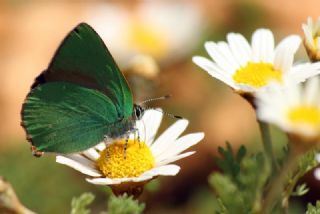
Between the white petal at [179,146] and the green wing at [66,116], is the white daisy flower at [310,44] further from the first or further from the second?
the green wing at [66,116]

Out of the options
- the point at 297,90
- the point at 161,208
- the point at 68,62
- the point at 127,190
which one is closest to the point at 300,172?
the point at 297,90

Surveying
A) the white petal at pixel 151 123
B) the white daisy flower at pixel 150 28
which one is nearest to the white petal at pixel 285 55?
the white petal at pixel 151 123

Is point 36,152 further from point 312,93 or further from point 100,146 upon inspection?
point 312,93

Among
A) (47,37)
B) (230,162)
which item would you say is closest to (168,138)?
(230,162)

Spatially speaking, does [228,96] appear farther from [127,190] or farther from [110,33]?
[127,190]

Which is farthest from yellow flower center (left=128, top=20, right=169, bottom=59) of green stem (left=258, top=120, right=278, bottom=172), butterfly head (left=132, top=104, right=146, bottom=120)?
green stem (left=258, top=120, right=278, bottom=172)

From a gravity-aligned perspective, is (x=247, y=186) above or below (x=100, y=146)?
above

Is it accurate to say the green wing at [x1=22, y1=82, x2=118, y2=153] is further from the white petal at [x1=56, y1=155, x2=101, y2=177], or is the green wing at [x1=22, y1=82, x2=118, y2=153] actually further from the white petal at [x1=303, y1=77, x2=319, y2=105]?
the white petal at [x1=303, y1=77, x2=319, y2=105]
